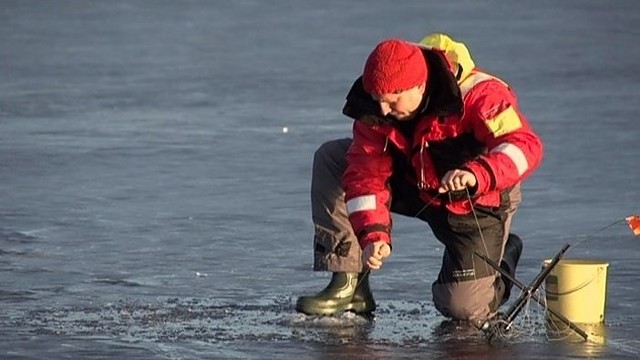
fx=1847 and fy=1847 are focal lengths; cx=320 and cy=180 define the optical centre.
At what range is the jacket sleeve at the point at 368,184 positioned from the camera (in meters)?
6.71

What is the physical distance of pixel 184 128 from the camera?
12391 millimetres

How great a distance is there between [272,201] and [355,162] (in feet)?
9.37

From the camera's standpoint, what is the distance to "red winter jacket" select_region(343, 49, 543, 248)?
6508 millimetres

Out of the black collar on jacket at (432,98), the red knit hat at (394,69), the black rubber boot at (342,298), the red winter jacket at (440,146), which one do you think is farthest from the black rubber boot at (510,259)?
the red knit hat at (394,69)

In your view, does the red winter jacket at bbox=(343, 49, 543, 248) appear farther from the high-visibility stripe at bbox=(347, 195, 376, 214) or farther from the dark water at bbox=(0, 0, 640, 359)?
the dark water at bbox=(0, 0, 640, 359)

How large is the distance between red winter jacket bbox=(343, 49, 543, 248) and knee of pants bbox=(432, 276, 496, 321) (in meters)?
0.28

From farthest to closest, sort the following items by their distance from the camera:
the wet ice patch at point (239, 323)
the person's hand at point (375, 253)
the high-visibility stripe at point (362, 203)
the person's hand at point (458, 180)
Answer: the high-visibility stripe at point (362, 203)
the wet ice patch at point (239, 323)
the person's hand at point (375, 253)
the person's hand at point (458, 180)

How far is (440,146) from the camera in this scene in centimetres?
665

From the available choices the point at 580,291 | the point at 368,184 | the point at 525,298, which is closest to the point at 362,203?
the point at 368,184

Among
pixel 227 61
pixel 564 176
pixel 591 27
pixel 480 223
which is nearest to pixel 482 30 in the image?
pixel 591 27

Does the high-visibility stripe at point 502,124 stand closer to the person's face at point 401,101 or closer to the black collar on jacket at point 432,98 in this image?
the black collar on jacket at point 432,98

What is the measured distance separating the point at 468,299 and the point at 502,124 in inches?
27.7

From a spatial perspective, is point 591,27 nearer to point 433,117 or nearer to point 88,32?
point 88,32

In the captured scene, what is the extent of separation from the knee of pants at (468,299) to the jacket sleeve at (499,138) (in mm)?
447
